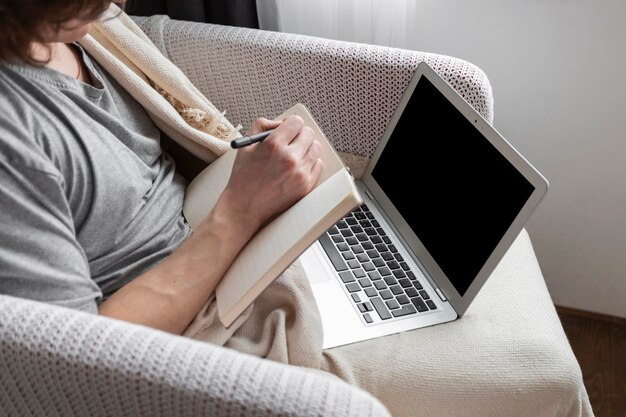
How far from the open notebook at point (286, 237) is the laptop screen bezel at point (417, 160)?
21cm

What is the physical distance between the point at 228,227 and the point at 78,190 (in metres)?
0.19

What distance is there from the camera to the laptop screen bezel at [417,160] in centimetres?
87

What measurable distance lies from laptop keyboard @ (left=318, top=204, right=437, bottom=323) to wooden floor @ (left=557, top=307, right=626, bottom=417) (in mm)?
630

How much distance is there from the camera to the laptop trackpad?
40.5 inches

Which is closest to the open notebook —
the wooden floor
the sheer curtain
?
the sheer curtain

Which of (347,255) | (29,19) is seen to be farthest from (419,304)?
(29,19)

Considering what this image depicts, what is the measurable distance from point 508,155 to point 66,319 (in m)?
0.57

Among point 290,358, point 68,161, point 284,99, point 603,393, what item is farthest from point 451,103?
point 603,393

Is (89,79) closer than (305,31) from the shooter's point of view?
Yes

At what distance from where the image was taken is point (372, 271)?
1.05 m

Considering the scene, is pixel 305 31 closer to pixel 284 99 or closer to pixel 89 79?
pixel 284 99

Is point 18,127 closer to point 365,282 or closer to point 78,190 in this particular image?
point 78,190

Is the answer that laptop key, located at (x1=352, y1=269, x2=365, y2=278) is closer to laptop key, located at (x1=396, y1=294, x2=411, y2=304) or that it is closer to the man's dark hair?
laptop key, located at (x1=396, y1=294, x2=411, y2=304)

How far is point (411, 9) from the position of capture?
1.39m
